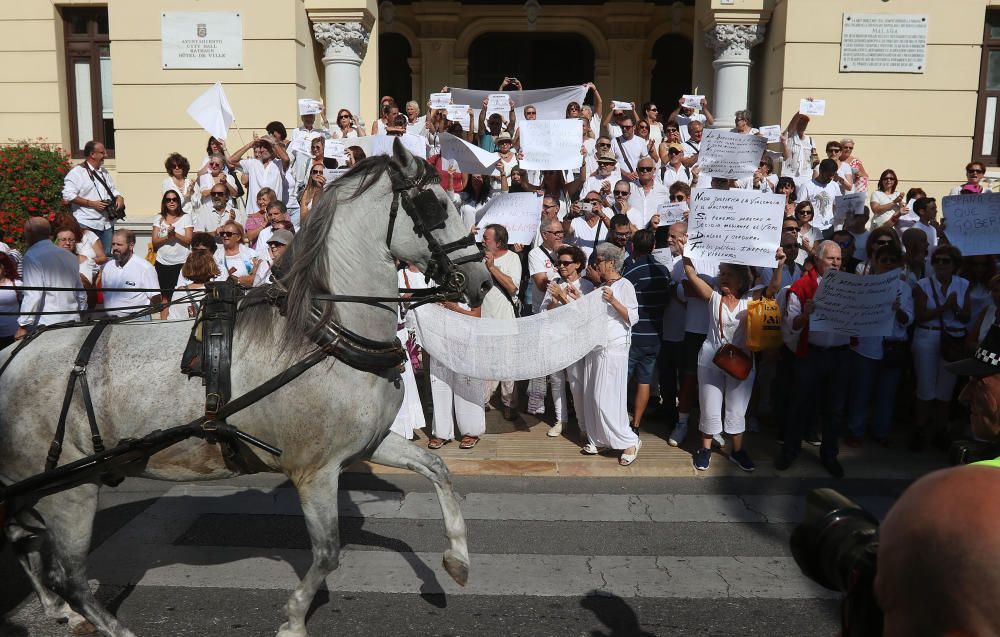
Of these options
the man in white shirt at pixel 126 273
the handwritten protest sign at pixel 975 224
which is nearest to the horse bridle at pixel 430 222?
the man in white shirt at pixel 126 273

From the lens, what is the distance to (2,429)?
3967mm

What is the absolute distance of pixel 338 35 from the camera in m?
13.2

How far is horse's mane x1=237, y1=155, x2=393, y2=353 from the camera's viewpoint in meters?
3.98

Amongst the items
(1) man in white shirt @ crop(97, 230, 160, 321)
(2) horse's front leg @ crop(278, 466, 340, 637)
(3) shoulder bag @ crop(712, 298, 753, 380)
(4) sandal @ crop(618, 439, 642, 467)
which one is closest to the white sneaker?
(4) sandal @ crop(618, 439, 642, 467)

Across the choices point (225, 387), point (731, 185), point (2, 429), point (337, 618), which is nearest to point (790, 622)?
point (337, 618)

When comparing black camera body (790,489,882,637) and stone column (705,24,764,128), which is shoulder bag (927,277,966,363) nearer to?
stone column (705,24,764,128)

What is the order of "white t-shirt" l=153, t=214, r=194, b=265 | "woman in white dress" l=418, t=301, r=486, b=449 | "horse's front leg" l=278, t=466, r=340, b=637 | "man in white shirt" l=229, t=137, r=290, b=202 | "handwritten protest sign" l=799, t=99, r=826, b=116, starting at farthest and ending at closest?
"handwritten protest sign" l=799, t=99, r=826, b=116 < "man in white shirt" l=229, t=137, r=290, b=202 < "white t-shirt" l=153, t=214, r=194, b=265 < "woman in white dress" l=418, t=301, r=486, b=449 < "horse's front leg" l=278, t=466, r=340, b=637

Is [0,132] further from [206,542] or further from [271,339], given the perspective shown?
[271,339]

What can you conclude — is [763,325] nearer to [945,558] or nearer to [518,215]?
[518,215]

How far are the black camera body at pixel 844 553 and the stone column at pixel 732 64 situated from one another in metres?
12.0

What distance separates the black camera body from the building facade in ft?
38.6

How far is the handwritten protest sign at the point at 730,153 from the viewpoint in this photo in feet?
29.4

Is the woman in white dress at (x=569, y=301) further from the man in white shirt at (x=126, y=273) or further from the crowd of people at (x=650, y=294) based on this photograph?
the man in white shirt at (x=126, y=273)

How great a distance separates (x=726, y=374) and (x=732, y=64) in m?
7.73
